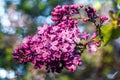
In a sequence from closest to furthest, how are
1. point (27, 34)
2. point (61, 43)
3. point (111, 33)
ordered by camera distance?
1. point (111, 33)
2. point (61, 43)
3. point (27, 34)

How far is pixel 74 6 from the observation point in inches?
85.0

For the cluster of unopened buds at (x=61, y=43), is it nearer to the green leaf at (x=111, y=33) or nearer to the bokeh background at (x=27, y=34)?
the green leaf at (x=111, y=33)

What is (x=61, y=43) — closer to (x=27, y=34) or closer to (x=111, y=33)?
(x=111, y=33)

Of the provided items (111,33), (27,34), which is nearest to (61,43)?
(111,33)

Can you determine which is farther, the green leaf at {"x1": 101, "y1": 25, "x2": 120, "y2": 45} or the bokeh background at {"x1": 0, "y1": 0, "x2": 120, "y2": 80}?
the bokeh background at {"x1": 0, "y1": 0, "x2": 120, "y2": 80}

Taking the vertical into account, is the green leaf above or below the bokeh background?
below

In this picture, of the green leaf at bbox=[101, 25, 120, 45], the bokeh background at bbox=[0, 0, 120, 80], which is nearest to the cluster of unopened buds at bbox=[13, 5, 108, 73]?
the green leaf at bbox=[101, 25, 120, 45]

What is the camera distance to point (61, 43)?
205 centimetres

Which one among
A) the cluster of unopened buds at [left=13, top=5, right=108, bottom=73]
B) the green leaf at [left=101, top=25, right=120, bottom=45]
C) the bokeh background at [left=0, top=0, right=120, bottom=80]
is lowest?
the green leaf at [left=101, top=25, right=120, bottom=45]

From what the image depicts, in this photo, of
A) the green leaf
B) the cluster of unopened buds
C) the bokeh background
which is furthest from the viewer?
Answer: the bokeh background

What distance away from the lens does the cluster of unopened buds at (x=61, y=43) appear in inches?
80.1

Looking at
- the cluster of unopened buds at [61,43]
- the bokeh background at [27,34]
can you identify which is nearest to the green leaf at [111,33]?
the cluster of unopened buds at [61,43]

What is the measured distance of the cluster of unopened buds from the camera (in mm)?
2035

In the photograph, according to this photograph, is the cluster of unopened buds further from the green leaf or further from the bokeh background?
the bokeh background
